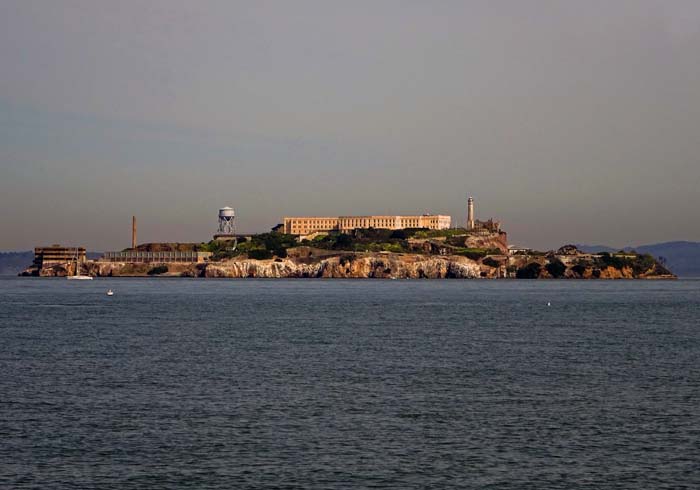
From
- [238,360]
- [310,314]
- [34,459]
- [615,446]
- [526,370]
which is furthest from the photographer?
[310,314]

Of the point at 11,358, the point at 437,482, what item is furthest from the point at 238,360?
the point at 437,482

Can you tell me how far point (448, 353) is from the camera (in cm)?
6612

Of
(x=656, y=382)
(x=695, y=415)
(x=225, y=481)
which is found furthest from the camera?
(x=656, y=382)

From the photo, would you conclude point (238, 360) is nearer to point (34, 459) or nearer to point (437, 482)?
point (34, 459)

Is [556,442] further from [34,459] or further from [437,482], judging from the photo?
[34,459]

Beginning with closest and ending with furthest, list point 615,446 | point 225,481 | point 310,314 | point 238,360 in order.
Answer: point 225,481
point 615,446
point 238,360
point 310,314

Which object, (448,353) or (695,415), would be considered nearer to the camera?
(695,415)

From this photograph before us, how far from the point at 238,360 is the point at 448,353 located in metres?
14.4

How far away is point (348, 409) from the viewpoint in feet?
139

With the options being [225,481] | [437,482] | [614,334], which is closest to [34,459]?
[225,481]

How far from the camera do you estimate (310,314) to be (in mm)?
114188

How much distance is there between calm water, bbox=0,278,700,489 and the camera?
31.4 metres

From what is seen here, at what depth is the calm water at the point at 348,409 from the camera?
31.4 meters

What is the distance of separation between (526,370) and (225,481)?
29.5 metres
